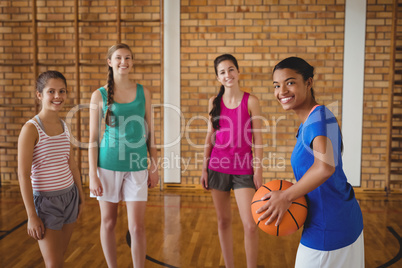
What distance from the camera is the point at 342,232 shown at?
1439 mm

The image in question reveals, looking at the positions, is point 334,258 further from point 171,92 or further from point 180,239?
point 171,92

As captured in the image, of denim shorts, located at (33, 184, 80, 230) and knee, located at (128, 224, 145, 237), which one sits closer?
denim shorts, located at (33, 184, 80, 230)

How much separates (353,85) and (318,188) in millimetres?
4346

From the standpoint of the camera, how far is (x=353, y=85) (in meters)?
5.31

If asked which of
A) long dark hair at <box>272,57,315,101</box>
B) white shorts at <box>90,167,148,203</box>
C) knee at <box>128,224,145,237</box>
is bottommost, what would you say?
knee at <box>128,224,145,237</box>

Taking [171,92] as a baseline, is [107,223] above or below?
below

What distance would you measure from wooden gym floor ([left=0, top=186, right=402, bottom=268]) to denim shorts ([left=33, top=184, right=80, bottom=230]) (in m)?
1.02

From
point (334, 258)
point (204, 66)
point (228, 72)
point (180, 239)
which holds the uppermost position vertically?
point (204, 66)

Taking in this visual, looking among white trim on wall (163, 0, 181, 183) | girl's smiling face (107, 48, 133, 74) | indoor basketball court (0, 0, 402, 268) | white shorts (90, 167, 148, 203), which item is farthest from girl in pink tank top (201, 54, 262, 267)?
white trim on wall (163, 0, 181, 183)

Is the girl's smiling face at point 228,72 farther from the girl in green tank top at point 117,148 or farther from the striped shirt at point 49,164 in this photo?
the striped shirt at point 49,164

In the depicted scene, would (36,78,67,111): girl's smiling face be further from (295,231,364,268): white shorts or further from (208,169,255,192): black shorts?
(295,231,364,268): white shorts

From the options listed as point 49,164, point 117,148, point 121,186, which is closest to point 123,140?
point 117,148

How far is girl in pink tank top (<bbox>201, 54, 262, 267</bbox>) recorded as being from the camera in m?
2.60

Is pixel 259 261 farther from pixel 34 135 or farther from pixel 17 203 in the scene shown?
pixel 17 203
